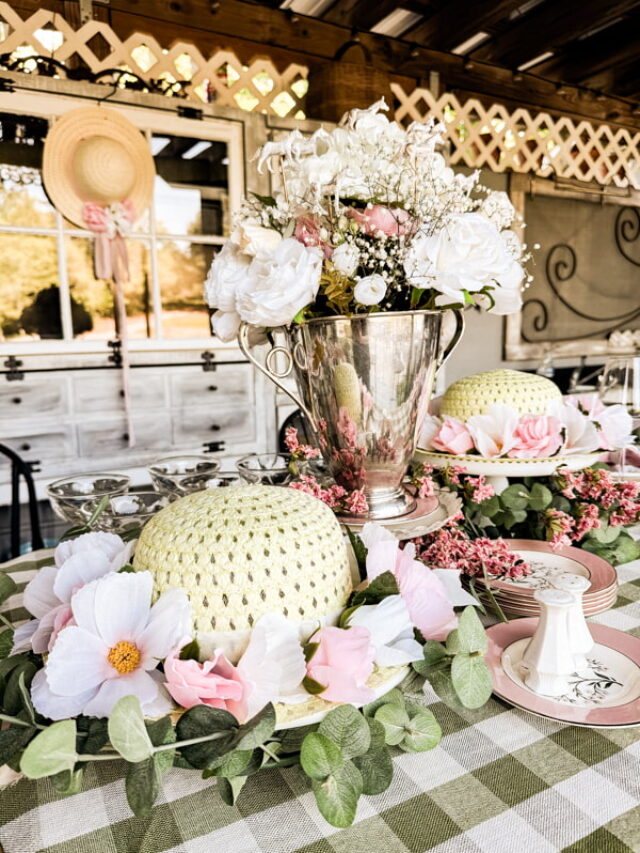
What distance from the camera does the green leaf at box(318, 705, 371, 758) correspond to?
35 cm

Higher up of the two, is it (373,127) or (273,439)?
(373,127)

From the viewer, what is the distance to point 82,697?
36cm

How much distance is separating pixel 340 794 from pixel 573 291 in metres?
4.21

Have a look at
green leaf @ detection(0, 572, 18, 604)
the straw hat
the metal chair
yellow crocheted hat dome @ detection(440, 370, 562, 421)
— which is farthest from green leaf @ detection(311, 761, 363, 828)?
the straw hat

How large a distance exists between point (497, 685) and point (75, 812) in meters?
0.32

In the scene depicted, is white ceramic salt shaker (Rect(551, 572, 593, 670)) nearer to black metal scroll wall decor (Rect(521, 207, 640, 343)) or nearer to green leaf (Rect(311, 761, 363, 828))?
green leaf (Rect(311, 761, 363, 828))

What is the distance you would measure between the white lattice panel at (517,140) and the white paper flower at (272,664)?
9.89 ft

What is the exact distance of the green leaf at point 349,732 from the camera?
346 millimetres

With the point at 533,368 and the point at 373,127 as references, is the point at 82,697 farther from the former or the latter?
the point at 533,368

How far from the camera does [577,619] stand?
1.53 feet

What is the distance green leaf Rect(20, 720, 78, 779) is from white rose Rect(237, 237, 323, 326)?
42 cm

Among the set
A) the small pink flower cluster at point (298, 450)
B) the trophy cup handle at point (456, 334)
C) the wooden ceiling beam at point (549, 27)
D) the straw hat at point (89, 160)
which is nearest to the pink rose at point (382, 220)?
the trophy cup handle at point (456, 334)

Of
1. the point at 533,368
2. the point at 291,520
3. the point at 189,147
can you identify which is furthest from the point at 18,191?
the point at 533,368

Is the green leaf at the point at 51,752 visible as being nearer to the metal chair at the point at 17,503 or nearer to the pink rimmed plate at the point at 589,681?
the pink rimmed plate at the point at 589,681
